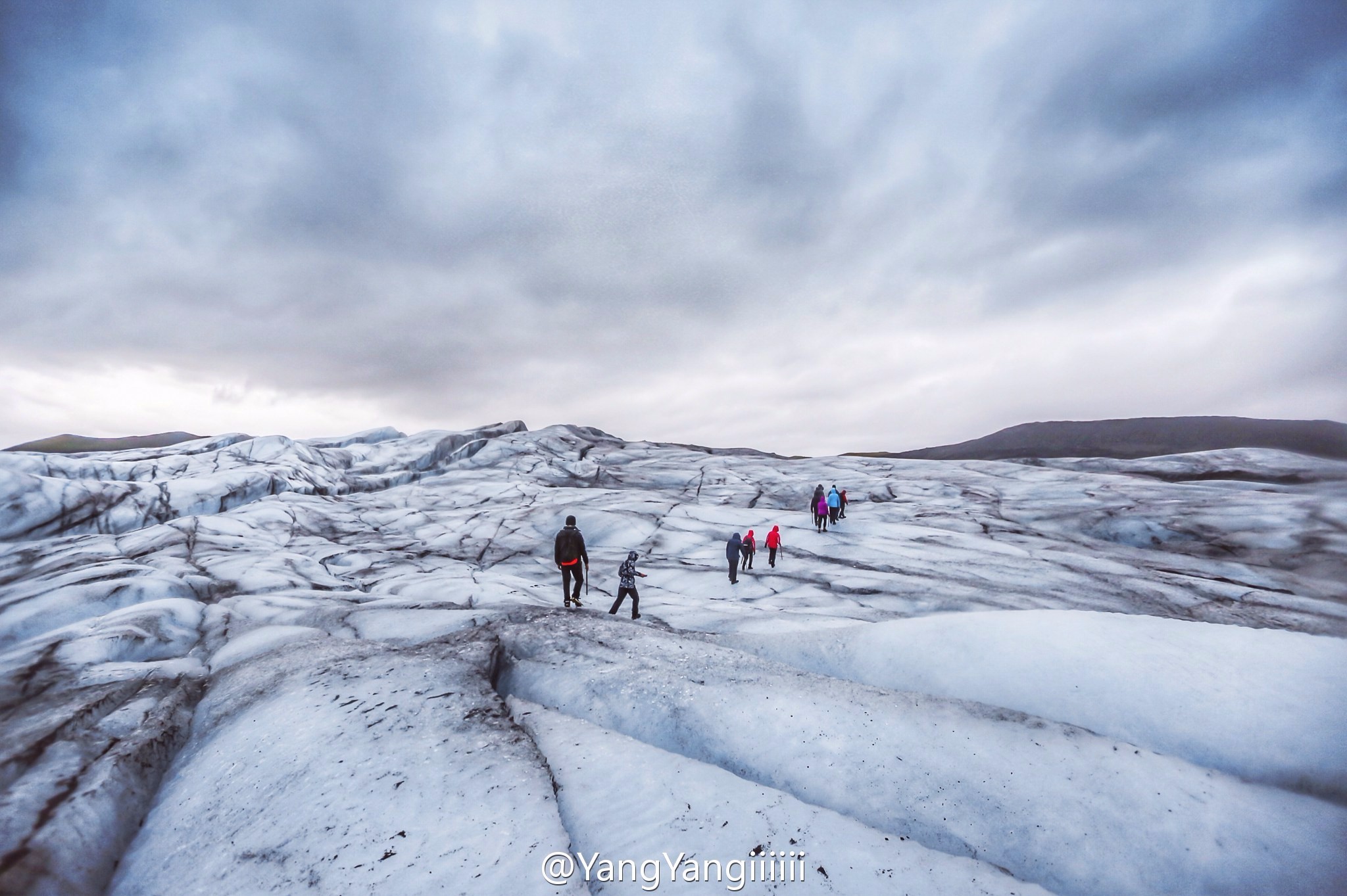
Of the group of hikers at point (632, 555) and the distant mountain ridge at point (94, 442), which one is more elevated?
the distant mountain ridge at point (94, 442)

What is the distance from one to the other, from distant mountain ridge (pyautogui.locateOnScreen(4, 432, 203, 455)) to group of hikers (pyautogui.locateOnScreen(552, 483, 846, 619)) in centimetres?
10754

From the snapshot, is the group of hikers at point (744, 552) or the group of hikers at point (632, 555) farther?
the group of hikers at point (744, 552)

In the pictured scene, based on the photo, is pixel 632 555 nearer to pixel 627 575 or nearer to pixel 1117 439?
pixel 627 575

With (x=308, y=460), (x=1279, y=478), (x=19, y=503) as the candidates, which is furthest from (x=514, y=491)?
(x=1279, y=478)

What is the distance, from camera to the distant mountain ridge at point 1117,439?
53.2 meters

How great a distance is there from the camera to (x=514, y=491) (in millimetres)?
34781

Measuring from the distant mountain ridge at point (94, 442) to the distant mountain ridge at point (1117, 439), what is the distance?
373 feet

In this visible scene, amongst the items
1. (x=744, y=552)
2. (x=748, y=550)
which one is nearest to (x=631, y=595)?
(x=748, y=550)

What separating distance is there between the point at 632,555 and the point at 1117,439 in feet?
246

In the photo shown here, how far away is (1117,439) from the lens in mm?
61250

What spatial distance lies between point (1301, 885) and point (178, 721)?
1147 cm

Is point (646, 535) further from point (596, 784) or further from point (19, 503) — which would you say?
point (19, 503)

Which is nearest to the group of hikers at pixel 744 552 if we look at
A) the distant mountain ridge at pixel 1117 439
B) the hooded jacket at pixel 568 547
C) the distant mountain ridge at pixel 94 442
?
the hooded jacket at pixel 568 547

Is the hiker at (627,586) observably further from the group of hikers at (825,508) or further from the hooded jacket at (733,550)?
the group of hikers at (825,508)
